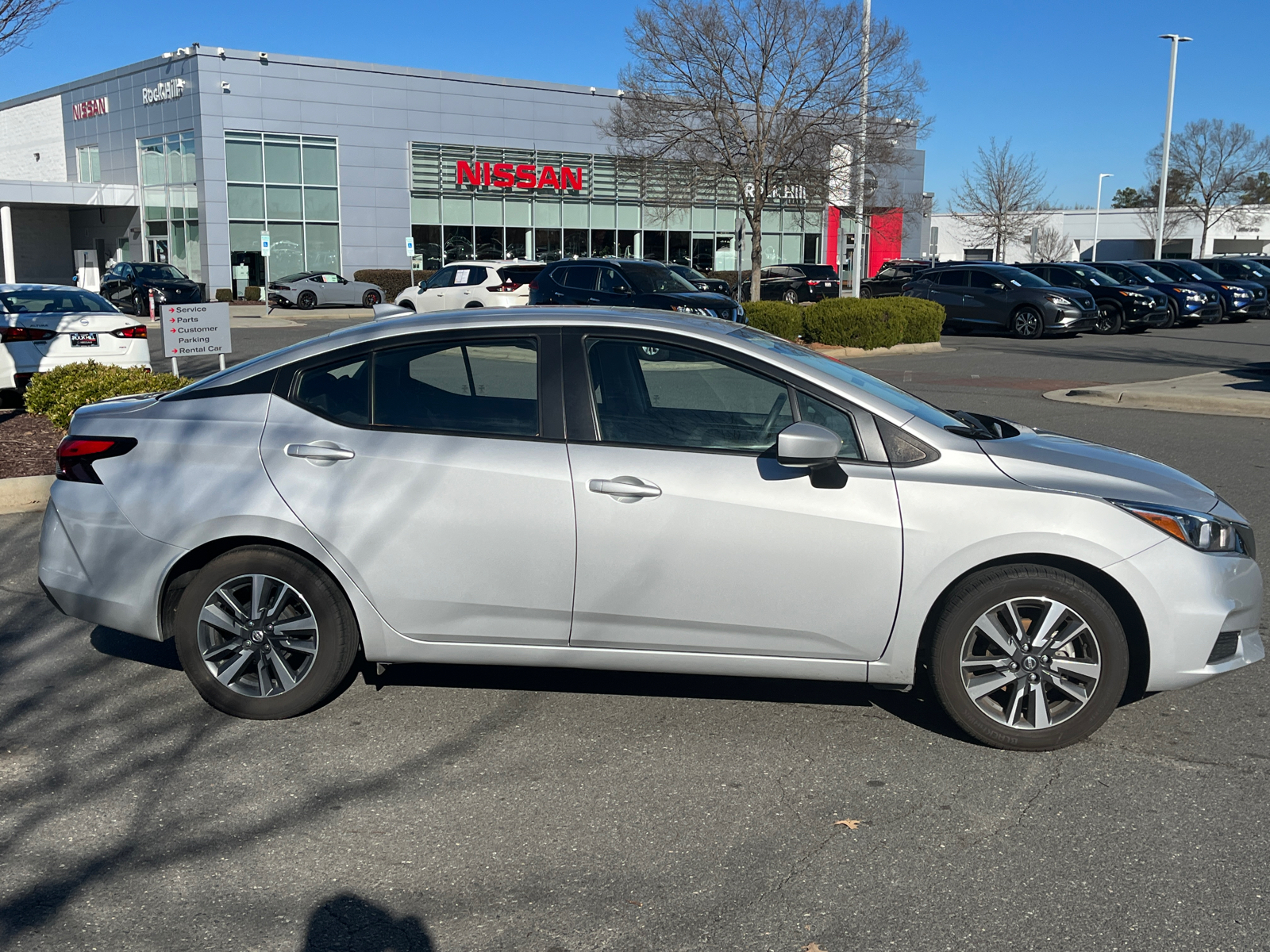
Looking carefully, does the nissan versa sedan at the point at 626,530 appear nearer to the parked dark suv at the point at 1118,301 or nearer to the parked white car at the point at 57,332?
the parked white car at the point at 57,332

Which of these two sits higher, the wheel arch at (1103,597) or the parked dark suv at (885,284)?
the parked dark suv at (885,284)

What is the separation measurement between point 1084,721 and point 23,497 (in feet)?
24.8

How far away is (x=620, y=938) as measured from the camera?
3.32 m

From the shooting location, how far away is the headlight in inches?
174

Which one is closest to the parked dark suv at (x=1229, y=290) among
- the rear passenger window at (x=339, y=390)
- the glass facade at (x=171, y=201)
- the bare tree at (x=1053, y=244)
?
the glass facade at (x=171, y=201)

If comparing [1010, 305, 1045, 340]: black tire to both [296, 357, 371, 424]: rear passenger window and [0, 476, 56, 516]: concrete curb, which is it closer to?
[0, 476, 56, 516]: concrete curb

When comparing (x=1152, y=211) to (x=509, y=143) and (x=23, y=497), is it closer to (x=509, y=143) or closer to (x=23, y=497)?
(x=509, y=143)

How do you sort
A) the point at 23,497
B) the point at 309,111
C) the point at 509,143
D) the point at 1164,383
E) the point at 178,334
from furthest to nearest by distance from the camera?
1. the point at 509,143
2. the point at 309,111
3. the point at 1164,383
4. the point at 178,334
5. the point at 23,497

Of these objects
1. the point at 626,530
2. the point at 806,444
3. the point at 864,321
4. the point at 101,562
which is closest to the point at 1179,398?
the point at 864,321

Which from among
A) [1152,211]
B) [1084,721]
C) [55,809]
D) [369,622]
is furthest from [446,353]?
[1152,211]

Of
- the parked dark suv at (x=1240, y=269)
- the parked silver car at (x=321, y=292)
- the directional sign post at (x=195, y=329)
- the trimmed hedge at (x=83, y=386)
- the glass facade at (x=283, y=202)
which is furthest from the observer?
the glass facade at (x=283, y=202)

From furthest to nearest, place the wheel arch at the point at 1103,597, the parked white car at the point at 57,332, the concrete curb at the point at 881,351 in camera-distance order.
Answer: the concrete curb at the point at 881,351, the parked white car at the point at 57,332, the wheel arch at the point at 1103,597

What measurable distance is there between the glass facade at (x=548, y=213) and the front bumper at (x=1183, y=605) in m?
41.4

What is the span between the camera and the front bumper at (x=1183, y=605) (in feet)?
14.3
